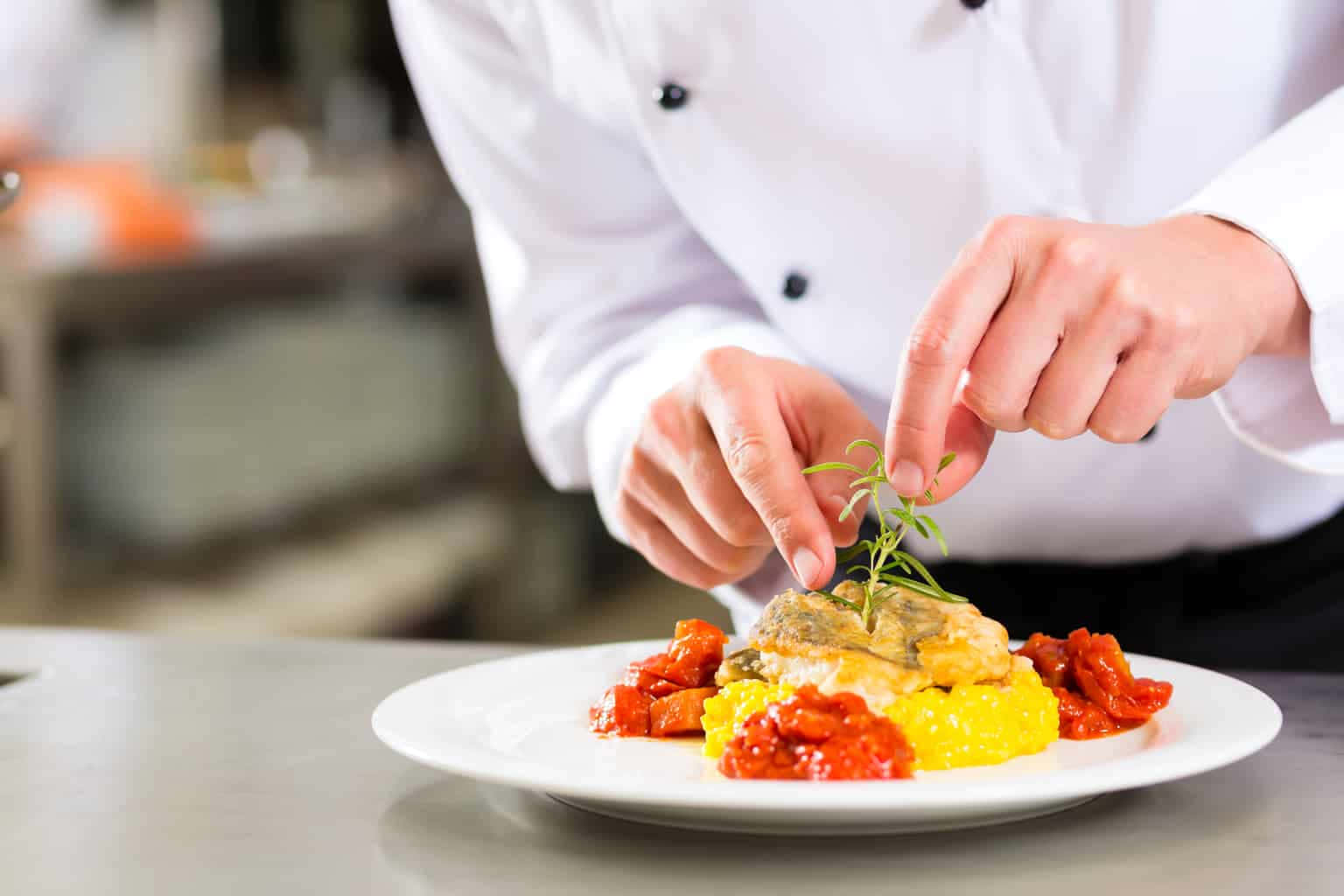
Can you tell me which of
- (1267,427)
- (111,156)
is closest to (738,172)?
(1267,427)

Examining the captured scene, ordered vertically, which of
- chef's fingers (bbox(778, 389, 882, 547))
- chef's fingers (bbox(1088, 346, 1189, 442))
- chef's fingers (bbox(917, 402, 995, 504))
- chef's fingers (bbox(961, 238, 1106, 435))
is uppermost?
chef's fingers (bbox(961, 238, 1106, 435))

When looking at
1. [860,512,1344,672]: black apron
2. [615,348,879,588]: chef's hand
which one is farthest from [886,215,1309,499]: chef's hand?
[860,512,1344,672]: black apron

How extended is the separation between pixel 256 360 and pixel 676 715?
2.95 metres

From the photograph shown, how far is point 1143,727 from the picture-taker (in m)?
0.93

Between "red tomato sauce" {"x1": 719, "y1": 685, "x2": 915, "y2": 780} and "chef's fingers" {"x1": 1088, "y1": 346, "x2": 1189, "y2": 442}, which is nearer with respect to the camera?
"red tomato sauce" {"x1": 719, "y1": 685, "x2": 915, "y2": 780}

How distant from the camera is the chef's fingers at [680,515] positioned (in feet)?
3.98

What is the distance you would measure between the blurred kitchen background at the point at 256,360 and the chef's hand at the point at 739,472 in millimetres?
1916

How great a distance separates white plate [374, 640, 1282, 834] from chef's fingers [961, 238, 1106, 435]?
0.21 m

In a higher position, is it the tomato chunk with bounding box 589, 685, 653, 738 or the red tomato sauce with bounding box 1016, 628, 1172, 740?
the red tomato sauce with bounding box 1016, 628, 1172, 740

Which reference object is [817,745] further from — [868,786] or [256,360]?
[256,360]

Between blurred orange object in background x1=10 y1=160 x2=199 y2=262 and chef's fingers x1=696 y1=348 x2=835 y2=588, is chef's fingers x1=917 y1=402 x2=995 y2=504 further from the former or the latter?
blurred orange object in background x1=10 y1=160 x2=199 y2=262

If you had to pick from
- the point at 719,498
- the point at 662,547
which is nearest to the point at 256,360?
the point at 662,547

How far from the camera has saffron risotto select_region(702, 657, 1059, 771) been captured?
0.88 m

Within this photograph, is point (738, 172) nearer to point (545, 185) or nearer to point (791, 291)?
point (791, 291)
